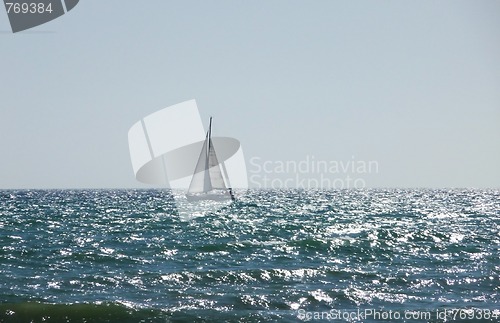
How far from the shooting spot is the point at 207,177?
71875mm

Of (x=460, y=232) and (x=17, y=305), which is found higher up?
(x=17, y=305)

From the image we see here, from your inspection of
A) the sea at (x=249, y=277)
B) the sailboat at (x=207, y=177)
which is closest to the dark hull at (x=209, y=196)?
the sailboat at (x=207, y=177)

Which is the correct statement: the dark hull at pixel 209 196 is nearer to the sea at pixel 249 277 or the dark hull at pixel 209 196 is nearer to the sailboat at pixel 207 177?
the sailboat at pixel 207 177

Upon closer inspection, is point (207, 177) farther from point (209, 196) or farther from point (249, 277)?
point (249, 277)

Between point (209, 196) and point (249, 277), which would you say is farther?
point (209, 196)

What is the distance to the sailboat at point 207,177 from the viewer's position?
7119 centimetres

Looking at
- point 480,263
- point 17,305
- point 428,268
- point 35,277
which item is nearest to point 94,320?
point 17,305

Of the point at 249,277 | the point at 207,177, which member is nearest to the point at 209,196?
the point at 207,177

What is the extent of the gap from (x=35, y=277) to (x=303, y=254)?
13.3m

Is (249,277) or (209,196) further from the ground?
(249,277)

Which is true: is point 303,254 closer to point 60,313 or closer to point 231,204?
point 60,313

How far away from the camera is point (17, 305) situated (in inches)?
627

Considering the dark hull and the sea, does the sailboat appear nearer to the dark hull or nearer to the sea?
the dark hull

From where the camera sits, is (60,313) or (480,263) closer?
(60,313)
